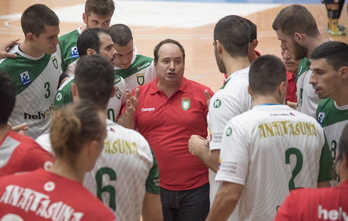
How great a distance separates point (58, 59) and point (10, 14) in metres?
15.0

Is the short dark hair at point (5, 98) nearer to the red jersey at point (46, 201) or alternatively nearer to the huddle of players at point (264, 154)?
the huddle of players at point (264, 154)

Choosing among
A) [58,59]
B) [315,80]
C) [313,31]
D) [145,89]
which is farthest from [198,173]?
[58,59]

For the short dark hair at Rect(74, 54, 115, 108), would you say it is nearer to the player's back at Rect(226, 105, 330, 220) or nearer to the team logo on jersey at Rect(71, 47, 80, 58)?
the player's back at Rect(226, 105, 330, 220)

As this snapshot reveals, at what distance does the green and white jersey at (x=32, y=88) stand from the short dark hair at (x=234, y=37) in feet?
7.30

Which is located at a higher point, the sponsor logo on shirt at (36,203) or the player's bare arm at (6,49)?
the player's bare arm at (6,49)

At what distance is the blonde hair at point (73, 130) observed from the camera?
2.95 meters

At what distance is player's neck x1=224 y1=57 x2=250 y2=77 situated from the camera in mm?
4727

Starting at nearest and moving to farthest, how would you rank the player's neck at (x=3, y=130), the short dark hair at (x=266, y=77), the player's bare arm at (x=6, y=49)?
1. the player's neck at (x=3, y=130)
2. the short dark hair at (x=266, y=77)
3. the player's bare arm at (x=6, y=49)

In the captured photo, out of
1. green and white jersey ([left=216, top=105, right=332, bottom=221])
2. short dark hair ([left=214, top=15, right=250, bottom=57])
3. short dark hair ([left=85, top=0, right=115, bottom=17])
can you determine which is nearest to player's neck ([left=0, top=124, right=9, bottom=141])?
green and white jersey ([left=216, top=105, right=332, bottom=221])

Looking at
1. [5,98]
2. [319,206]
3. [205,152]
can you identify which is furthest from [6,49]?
[319,206]

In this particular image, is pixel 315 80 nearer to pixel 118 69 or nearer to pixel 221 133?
pixel 221 133

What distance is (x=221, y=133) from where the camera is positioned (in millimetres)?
4379

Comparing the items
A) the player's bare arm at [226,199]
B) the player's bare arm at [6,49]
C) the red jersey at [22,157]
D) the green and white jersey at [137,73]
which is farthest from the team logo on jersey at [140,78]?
the red jersey at [22,157]

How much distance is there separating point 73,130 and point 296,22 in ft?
10.9
